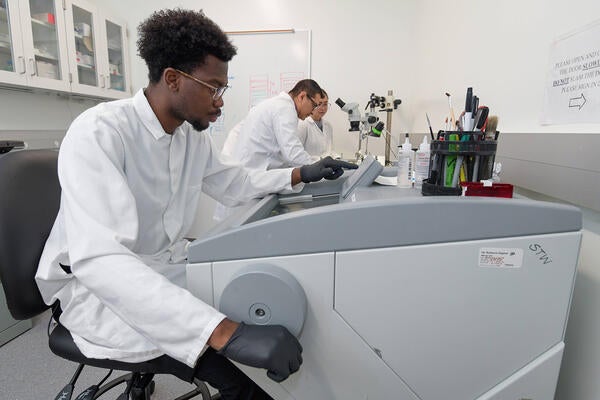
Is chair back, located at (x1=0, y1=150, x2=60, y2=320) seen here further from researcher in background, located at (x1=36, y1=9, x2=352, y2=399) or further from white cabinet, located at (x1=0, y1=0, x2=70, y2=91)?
white cabinet, located at (x1=0, y1=0, x2=70, y2=91)

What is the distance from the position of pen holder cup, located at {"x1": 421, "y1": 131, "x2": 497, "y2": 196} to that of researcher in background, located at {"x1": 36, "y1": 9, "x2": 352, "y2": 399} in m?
0.43

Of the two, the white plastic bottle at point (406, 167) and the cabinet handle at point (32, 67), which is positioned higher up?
the cabinet handle at point (32, 67)

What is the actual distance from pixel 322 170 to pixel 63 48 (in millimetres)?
2061

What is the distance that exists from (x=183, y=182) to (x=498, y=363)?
885mm

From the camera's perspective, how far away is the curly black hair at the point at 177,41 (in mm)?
844

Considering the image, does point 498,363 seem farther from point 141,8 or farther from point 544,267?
point 141,8

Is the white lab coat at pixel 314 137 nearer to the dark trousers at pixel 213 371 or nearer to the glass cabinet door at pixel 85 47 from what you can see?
the glass cabinet door at pixel 85 47

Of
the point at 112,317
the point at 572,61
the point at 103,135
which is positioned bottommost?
the point at 112,317

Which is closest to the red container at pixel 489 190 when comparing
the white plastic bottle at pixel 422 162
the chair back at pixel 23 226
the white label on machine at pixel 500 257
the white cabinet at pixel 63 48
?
the white label on machine at pixel 500 257

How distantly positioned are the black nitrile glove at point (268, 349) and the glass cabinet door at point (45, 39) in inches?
88.9

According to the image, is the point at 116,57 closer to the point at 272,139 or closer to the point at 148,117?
the point at 272,139

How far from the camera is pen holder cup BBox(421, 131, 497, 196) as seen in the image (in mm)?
663

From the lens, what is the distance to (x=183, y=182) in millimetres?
1005

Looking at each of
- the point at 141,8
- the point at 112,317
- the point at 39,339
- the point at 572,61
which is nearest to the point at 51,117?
the point at 141,8
